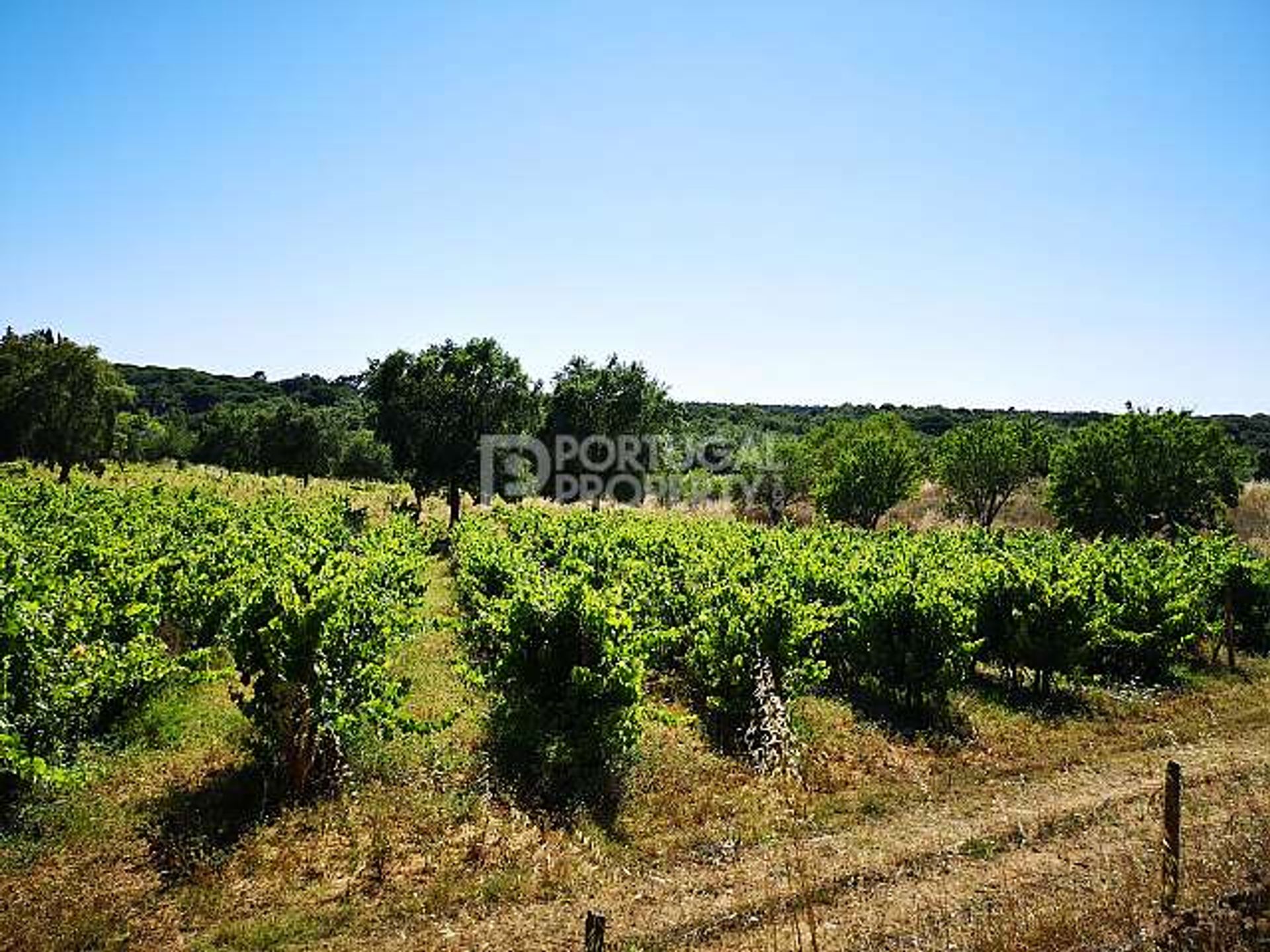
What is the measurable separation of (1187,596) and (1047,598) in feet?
16.7

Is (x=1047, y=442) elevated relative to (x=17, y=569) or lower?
elevated

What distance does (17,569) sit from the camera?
388 inches

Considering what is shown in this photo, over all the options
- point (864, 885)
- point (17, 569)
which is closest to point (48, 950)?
point (17, 569)

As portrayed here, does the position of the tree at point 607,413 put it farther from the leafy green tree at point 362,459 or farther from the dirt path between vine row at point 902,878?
the dirt path between vine row at point 902,878

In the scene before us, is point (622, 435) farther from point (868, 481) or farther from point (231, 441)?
point (231, 441)

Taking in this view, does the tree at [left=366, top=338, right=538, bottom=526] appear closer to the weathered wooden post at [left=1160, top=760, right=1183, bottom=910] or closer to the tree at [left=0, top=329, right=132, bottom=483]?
the tree at [left=0, top=329, right=132, bottom=483]

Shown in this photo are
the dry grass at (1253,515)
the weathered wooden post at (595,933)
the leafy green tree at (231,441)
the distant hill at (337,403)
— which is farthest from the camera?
the distant hill at (337,403)

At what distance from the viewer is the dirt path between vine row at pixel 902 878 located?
7492 millimetres

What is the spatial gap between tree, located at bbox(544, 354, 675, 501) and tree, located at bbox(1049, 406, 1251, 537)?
948 inches

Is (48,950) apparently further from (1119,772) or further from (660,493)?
(660,493)

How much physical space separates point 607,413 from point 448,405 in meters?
15.8

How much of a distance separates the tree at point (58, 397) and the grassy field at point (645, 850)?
34.4 m

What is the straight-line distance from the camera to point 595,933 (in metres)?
5.69

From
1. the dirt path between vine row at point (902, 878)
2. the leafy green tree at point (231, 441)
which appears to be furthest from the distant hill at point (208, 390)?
the dirt path between vine row at point (902, 878)
